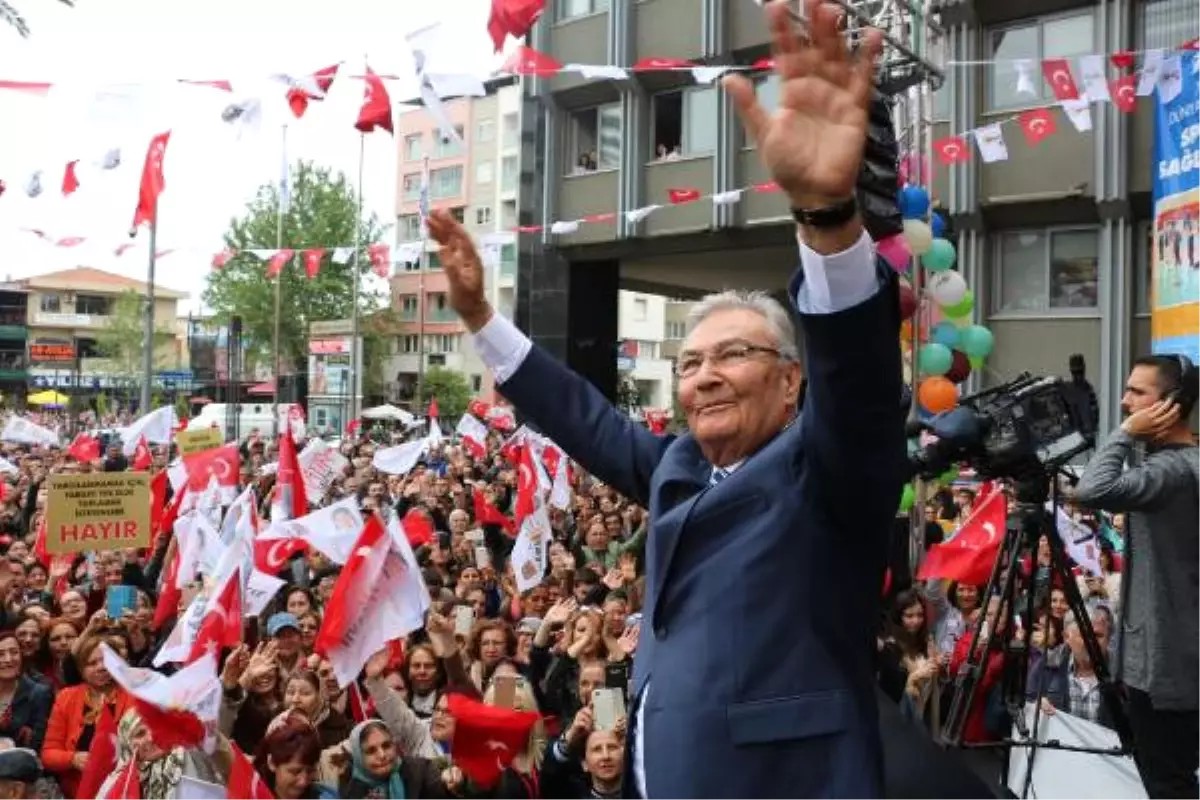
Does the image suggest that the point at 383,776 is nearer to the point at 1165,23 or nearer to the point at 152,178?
the point at 152,178

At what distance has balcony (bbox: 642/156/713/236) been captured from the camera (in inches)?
821

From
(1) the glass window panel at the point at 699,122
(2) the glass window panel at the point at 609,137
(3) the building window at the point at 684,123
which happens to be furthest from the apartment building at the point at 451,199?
(1) the glass window panel at the point at 699,122

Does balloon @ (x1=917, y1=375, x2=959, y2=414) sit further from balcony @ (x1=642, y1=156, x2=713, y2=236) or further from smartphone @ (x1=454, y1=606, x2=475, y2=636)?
balcony @ (x1=642, y1=156, x2=713, y2=236)

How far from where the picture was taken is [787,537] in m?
2.12

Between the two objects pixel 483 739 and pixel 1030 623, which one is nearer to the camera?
pixel 1030 623

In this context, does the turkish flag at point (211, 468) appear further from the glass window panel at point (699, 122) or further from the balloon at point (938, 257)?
the glass window panel at point (699, 122)

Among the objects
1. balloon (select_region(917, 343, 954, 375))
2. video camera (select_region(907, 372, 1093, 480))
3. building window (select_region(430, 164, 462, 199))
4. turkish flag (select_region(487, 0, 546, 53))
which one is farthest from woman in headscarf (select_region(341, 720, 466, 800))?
building window (select_region(430, 164, 462, 199))

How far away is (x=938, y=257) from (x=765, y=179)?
955 centimetres

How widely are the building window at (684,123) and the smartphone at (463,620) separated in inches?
581

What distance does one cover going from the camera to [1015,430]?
445cm

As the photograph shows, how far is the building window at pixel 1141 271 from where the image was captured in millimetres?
16891

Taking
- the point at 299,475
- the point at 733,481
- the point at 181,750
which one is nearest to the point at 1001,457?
the point at 733,481

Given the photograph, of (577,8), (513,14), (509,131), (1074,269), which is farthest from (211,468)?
(509,131)

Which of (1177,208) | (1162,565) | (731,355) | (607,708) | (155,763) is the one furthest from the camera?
(1177,208)
